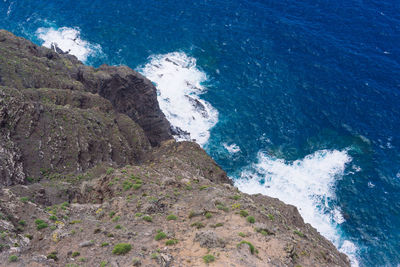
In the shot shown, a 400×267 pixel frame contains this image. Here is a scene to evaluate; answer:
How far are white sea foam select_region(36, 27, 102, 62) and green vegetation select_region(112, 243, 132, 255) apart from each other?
9112cm

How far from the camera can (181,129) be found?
97125 millimetres

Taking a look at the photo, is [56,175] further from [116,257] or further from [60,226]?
[116,257]

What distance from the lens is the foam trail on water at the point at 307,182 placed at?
271ft

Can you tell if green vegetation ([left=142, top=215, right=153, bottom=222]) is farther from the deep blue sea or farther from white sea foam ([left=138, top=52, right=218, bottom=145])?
white sea foam ([left=138, top=52, right=218, bottom=145])

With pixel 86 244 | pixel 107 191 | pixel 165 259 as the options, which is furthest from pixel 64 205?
pixel 165 259

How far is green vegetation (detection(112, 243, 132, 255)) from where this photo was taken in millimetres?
34812

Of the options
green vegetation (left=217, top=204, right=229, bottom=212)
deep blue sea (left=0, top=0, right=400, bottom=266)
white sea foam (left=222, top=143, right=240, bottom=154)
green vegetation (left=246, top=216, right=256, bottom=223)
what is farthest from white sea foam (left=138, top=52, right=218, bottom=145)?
green vegetation (left=246, top=216, right=256, bottom=223)

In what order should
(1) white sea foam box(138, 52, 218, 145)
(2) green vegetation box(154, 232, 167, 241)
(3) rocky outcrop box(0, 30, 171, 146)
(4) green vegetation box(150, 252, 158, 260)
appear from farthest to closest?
(1) white sea foam box(138, 52, 218, 145) → (3) rocky outcrop box(0, 30, 171, 146) → (2) green vegetation box(154, 232, 167, 241) → (4) green vegetation box(150, 252, 158, 260)

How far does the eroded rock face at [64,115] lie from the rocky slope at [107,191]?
205mm

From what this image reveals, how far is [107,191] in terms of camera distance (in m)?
51.3

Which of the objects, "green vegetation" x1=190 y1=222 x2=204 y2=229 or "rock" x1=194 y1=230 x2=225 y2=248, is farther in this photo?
"green vegetation" x1=190 y1=222 x2=204 y2=229

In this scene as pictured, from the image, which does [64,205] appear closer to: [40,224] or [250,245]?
[40,224]

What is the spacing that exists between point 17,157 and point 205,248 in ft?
113

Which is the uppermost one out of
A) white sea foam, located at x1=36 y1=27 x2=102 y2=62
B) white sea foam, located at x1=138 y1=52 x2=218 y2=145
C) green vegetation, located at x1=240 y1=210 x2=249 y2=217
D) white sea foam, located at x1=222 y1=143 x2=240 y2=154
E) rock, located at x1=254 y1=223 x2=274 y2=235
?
white sea foam, located at x1=36 y1=27 x2=102 y2=62
